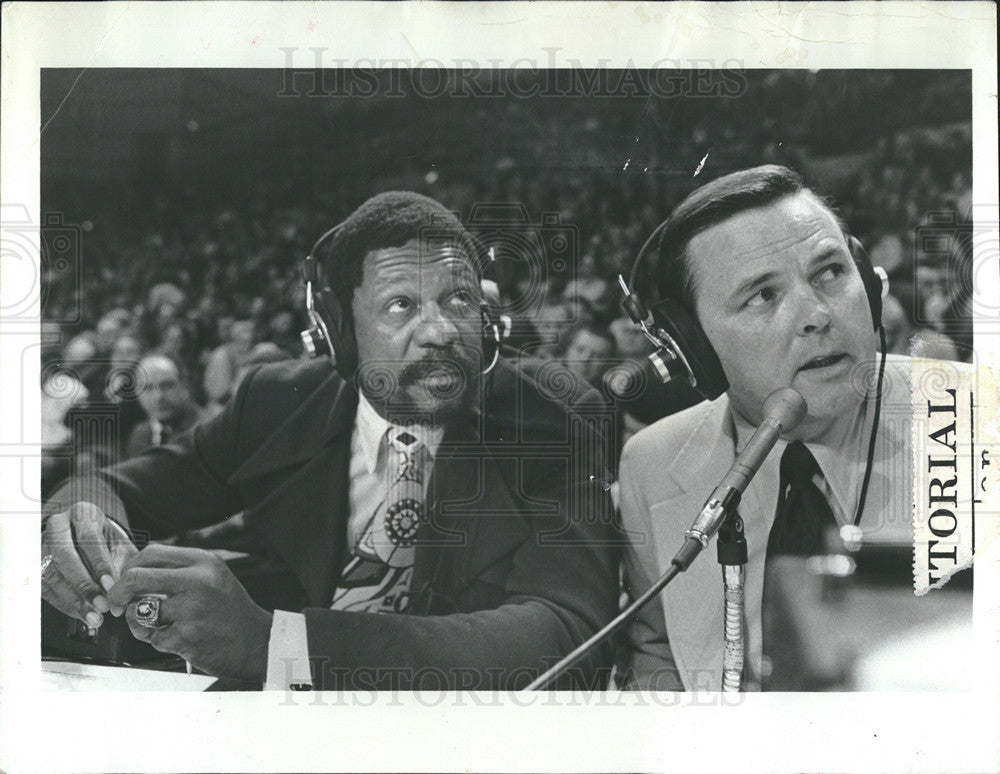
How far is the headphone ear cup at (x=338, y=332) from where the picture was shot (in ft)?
7.80

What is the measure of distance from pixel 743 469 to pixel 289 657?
124cm

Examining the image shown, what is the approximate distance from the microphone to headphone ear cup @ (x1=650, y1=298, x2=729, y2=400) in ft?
0.45

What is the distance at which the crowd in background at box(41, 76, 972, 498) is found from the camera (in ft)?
7.78

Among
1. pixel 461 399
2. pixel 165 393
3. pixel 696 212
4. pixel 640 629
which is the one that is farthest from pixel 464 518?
pixel 696 212

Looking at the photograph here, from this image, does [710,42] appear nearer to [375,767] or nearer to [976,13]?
[976,13]

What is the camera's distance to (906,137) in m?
2.40

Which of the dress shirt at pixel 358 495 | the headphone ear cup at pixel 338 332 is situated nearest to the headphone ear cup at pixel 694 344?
the dress shirt at pixel 358 495

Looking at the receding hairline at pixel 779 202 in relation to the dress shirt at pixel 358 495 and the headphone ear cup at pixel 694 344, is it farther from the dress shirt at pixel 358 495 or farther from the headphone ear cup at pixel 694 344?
the dress shirt at pixel 358 495

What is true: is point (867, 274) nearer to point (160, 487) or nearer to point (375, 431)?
point (375, 431)

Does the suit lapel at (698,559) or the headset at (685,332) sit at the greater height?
the headset at (685,332)

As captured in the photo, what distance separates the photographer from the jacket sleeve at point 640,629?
7.78ft

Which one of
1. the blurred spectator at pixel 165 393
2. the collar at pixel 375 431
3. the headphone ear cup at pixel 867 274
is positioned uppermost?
the headphone ear cup at pixel 867 274

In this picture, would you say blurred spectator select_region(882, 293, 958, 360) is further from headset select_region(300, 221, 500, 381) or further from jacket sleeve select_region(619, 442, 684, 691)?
headset select_region(300, 221, 500, 381)

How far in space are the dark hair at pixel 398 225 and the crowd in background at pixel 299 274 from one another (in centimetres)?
3
